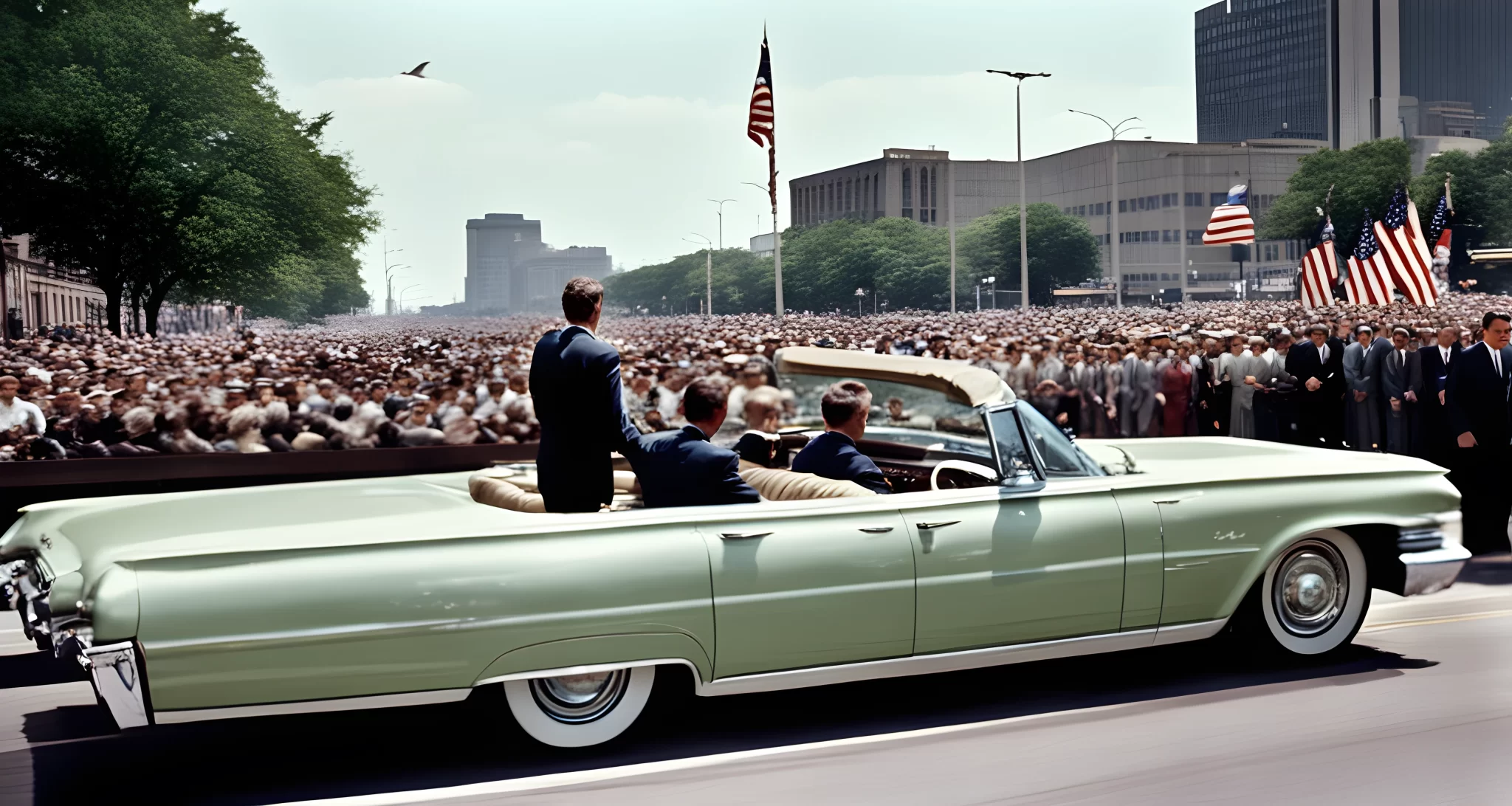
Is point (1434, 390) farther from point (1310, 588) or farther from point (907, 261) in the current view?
point (907, 261)

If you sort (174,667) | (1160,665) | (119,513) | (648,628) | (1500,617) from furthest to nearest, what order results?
(1500,617) → (1160,665) → (119,513) → (648,628) → (174,667)

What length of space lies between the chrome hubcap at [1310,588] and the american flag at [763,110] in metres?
14.5

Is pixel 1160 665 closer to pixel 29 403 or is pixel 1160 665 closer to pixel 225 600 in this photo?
pixel 225 600

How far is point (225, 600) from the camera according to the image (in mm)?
4082

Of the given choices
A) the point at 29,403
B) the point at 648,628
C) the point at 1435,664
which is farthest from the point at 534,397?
the point at 29,403

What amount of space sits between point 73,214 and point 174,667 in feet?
47.3

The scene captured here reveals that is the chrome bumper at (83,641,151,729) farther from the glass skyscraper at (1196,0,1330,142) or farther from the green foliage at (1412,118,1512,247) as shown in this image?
the glass skyscraper at (1196,0,1330,142)

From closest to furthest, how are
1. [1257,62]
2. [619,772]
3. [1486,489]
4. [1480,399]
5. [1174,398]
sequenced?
[619,772] → [1480,399] → [1486,489] → [1174,398] → [1257,62]

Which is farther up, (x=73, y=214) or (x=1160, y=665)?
(x=73, y=214)

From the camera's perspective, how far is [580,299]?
17.3 feet

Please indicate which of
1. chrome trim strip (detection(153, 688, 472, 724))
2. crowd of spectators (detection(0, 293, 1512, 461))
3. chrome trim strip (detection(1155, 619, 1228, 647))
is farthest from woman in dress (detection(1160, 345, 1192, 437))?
chrome trim strip (detection(153, 688, 472, 724))

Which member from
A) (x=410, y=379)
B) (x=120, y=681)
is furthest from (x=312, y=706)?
(x=410, y=379)

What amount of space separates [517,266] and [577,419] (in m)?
12.2

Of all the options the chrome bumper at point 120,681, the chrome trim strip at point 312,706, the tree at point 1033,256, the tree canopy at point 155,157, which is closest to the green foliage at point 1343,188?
the tree at point 1033,256
